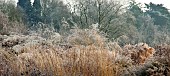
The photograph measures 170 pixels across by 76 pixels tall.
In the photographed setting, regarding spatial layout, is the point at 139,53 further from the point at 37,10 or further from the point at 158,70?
the point at 37,10

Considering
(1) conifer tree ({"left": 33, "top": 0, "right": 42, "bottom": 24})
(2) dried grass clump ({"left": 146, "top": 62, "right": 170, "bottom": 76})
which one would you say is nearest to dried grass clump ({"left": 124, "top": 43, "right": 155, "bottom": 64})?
(2) dried grass clump ({"left": 146, "top": 62, "right": 170, "bottom": 76})

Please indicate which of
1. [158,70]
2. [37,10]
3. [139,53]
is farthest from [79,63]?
[37,10]

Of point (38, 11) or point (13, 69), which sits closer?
point (13, 69)

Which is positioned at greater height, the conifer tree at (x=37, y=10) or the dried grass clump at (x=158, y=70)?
the conifer tree at (x=37, y=10)

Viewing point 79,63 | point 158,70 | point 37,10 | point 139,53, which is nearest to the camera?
point 158,70

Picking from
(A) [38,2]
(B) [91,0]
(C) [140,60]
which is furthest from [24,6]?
(C) [140,60]

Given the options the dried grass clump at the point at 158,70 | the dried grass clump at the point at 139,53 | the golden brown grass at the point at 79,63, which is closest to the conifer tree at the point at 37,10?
the dried grass clump at the point at 139,53

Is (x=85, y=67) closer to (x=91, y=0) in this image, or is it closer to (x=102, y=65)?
(x=102, y=65)

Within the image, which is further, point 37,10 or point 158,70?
point 37,10

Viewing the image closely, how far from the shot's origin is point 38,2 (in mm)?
51281

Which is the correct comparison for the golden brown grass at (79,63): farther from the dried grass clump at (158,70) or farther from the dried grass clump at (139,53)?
the dried grass clump at (139,53)

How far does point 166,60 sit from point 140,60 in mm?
2160

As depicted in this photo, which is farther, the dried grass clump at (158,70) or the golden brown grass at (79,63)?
the golden brown grass at (79,63)

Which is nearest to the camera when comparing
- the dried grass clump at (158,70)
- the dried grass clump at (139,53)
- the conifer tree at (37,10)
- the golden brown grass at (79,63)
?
the dried grass clump at (158,70)
